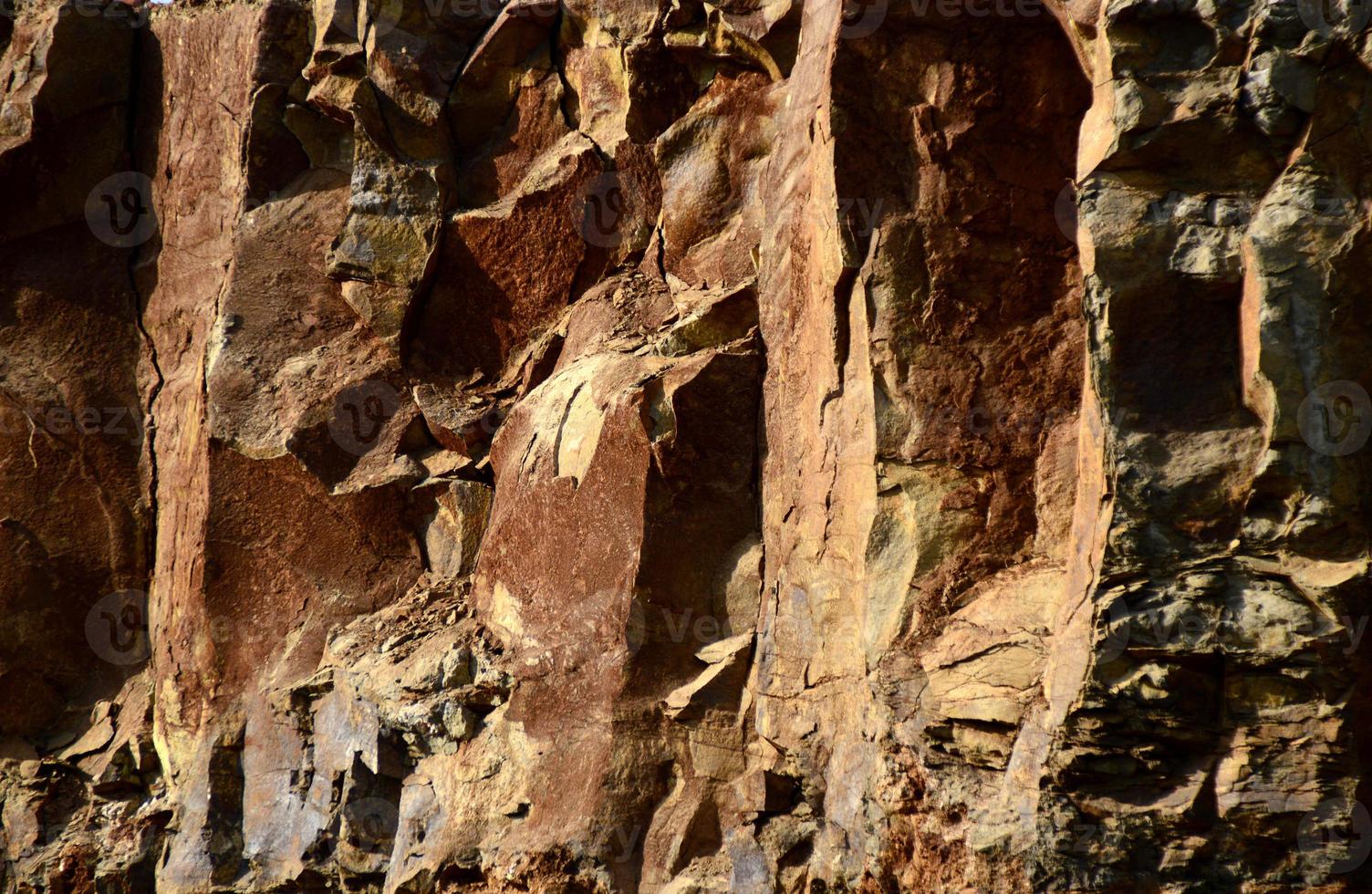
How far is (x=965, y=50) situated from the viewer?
451cm

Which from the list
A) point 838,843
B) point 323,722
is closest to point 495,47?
point 323,722

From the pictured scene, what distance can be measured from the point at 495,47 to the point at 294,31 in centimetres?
142

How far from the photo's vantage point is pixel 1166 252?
3.55 meters

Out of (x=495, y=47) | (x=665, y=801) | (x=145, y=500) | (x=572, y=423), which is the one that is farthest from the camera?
(x=145, y=500)

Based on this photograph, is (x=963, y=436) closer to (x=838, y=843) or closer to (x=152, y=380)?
(x=838, y=843)

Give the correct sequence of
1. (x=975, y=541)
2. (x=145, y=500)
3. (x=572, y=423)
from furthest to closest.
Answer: (x=145, y=500) < (x=572, y=423) < (x=975, y=541)

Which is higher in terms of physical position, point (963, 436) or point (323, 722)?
point (963, 436)

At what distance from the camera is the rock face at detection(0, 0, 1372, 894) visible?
11.4 feet

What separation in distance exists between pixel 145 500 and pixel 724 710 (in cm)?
461

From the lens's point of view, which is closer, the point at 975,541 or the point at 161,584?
the point at 975,541

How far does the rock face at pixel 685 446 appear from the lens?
11.4 ft

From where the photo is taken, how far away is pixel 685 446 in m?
5.39

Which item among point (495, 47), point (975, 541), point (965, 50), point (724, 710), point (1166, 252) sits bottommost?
point (724, 710)

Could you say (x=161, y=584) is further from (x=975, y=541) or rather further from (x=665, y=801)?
(x=975, y=541)
